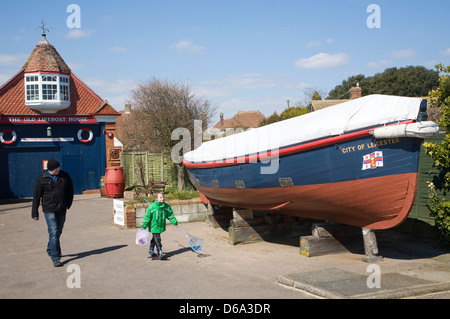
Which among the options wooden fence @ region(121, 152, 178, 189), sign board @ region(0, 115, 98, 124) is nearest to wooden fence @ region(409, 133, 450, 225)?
wooden fence @ region(121, 152, 178, 189)

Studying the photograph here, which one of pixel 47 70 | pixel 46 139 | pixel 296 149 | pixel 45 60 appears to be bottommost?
pixel 296 149

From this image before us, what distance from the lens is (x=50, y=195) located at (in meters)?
8.23

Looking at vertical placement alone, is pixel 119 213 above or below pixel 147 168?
below

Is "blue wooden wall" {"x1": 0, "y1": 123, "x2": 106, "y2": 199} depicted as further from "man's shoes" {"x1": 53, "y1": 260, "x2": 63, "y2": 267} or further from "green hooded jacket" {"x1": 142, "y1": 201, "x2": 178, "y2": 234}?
"green hooded jacket" {"x1": 142, "y1": 201, "x2": 178, "y2": 234}

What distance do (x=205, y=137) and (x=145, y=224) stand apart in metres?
12.9

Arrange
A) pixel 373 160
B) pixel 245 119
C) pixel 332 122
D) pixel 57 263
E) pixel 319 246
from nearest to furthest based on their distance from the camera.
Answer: pixel 373 160
pixel 332 122
pixel 57 263
pixel 319 246
pixel 245 119

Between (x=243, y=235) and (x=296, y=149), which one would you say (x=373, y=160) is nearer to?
(x=296, y=149)

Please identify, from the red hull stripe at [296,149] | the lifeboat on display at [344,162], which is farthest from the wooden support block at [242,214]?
the red hull stripe at [296,149]

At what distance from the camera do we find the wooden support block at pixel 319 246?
8562mm

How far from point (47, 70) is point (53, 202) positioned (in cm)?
1716

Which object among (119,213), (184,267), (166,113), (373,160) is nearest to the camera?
(373,160)

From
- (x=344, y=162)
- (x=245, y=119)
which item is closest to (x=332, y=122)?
(x=344, y=162)
